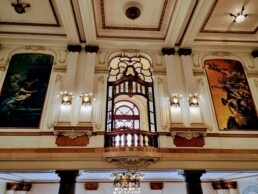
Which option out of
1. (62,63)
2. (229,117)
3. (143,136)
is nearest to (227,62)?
(229,117)

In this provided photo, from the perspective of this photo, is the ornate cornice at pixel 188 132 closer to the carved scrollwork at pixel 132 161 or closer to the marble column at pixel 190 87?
the marble column at pixel 190 87

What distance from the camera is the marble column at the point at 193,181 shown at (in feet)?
22.7

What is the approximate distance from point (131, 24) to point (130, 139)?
4802 mm

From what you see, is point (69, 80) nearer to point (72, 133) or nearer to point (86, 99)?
point (86, 99)

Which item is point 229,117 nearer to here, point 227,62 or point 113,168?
point 227,62

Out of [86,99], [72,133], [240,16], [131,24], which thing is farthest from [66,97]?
[240,16]

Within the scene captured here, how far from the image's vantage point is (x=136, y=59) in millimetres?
9562

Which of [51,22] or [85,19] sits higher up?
[51,22]

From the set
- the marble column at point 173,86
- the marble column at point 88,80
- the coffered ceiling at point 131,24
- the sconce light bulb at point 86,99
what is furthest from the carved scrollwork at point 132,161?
the coffered ceiling at point 131,24

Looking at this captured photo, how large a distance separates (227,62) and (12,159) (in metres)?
9.23

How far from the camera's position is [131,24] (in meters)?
8.95

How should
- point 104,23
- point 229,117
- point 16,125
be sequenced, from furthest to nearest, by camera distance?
point 104,23 → point 229,117 → point 16,125

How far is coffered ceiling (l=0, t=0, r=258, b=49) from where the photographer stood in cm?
777

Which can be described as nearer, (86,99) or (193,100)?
(86,99)
